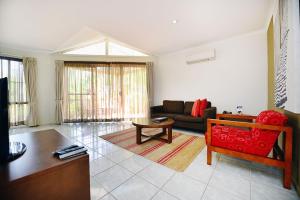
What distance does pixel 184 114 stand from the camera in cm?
400

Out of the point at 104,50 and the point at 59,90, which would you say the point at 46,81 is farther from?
the point at 104,50

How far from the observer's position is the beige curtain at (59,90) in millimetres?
4453

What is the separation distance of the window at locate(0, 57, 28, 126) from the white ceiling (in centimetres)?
56

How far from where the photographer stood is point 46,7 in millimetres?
2305

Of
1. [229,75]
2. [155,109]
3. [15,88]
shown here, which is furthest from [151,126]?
[15,88]

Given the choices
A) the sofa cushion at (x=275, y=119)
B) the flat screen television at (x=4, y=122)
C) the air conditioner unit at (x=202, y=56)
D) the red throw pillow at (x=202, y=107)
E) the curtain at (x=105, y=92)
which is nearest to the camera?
the flat screen television at (x=4, y=122)

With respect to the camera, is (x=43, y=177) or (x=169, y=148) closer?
(x=43, y=177)

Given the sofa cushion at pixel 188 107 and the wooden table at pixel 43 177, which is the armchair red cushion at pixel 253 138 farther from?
the sofa cushion at pixel 188 107

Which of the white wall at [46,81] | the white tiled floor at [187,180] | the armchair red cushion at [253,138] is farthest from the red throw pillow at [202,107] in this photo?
the white wall at [46,81]

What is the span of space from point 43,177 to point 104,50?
4.67m

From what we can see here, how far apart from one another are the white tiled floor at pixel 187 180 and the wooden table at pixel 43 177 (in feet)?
1.69

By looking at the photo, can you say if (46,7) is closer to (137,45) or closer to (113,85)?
(137,45)

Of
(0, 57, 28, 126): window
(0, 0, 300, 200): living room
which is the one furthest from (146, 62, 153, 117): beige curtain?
(0, 57, 28, 126): window

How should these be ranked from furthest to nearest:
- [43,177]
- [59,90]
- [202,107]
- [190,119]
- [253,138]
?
[59,90] < [202,107] < [190,119] < [253,138] < [43,177]
